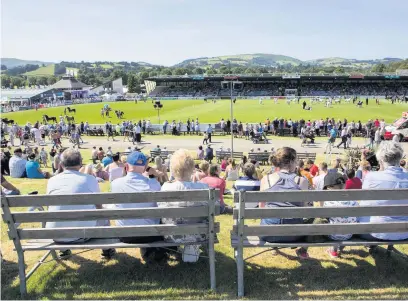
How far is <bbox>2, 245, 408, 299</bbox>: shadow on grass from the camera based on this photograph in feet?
12.9

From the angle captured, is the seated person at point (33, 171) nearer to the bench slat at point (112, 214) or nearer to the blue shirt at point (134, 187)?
the blue shirt at point (134, 187)

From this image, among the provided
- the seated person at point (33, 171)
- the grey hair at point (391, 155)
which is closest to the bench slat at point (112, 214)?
the grey hair at point (391, 155)

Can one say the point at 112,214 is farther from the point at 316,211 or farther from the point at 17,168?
the point at 17,168

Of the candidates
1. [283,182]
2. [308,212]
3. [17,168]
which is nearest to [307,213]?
[308,212]

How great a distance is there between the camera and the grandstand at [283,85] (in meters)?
90.9

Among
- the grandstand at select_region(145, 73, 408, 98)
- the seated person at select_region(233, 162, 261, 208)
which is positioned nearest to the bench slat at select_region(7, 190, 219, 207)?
the seated person at select_region(233, 162, 261, 208)

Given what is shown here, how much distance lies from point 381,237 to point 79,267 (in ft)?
11.9

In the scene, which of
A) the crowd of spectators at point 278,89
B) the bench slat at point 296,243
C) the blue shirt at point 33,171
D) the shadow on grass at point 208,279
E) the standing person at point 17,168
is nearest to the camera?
the shadow on grass at point 208,279

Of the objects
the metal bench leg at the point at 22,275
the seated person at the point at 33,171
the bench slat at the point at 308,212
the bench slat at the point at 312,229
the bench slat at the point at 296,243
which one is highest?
the bench slat at the point at 308,212

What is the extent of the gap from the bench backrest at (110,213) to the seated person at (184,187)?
233 millimetres

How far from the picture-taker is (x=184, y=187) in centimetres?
436

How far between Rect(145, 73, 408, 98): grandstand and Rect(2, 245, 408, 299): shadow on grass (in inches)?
3382

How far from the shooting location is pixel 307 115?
43.5 m

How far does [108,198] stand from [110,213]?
166mm
